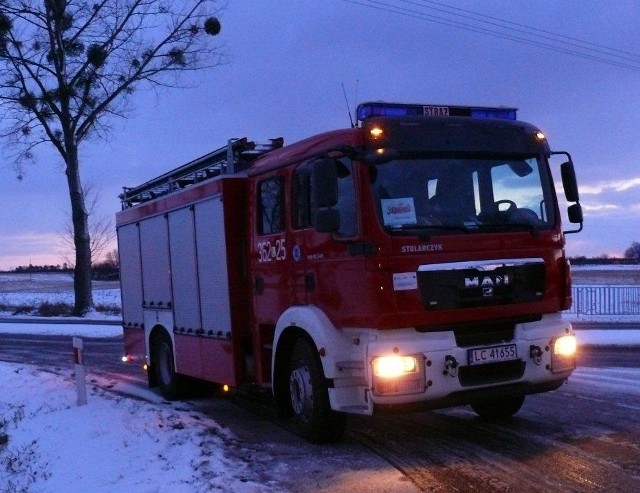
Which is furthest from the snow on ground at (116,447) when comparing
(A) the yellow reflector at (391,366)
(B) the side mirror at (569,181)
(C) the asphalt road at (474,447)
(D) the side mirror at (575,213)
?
(B) the side mirror at (569,181)

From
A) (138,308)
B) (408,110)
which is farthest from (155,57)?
(408,110)

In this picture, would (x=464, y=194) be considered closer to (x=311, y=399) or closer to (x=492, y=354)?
(x=492, y=354)

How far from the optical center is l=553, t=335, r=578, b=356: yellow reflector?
7.28m

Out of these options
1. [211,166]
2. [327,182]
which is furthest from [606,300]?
[327,182]

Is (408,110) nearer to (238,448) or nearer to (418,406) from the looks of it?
(418,406)

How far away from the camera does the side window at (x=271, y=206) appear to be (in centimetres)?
802

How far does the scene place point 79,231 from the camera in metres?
34.2

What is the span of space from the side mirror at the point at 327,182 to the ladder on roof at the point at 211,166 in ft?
7.64

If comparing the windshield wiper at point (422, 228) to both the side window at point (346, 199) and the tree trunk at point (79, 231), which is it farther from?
the tree trunk at point (79, 231)

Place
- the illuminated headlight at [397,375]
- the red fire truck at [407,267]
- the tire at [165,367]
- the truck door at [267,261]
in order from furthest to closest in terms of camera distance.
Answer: the tire at [165,367]
the truck door at [267,261]
the red fire truck at [407,267]
the illuminated headlight at [397,375]

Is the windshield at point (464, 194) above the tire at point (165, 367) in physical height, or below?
above

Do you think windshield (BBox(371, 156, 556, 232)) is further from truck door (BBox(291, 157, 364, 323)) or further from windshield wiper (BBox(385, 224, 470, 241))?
truck door (BBox(291, 157, 364, 323))

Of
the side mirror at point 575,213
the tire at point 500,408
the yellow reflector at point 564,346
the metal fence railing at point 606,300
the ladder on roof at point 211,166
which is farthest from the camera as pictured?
the metal fence railing at point 606,300

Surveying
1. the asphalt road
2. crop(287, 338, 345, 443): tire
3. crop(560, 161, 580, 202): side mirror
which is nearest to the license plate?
the asphalt road
